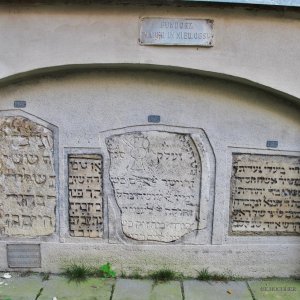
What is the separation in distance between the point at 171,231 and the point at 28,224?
55.0 inches

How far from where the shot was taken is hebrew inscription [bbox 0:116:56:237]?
3.47m

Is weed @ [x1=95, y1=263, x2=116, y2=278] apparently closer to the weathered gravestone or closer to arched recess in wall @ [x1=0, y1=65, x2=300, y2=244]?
the weathered gravestone

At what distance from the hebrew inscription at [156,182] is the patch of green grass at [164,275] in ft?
1.02

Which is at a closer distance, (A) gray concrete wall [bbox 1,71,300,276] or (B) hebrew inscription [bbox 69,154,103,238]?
(A) gray concrete wall [bbox 1,71,300,276]

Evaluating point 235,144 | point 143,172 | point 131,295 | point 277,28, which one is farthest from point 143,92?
point 131,295

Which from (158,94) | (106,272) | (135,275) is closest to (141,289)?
(135,275)

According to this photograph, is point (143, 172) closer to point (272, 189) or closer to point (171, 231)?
point (171, 231)

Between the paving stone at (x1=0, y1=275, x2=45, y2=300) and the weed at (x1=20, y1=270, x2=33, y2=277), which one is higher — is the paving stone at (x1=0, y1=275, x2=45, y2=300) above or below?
below

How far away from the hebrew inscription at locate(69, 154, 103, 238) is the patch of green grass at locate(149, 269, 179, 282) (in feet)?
2.21

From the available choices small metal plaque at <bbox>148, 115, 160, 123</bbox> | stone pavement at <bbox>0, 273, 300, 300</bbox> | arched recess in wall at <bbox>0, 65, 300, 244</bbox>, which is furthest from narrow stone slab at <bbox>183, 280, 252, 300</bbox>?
small metal plaque at <bbox>148, 115, 160, 123</bbox>

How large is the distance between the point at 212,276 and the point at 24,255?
1859 millimetres

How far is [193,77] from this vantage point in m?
3.36

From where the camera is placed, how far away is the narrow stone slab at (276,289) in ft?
11.1

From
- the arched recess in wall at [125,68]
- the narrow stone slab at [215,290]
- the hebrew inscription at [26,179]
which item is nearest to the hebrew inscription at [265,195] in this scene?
the narrow stone slab at [215,290]
